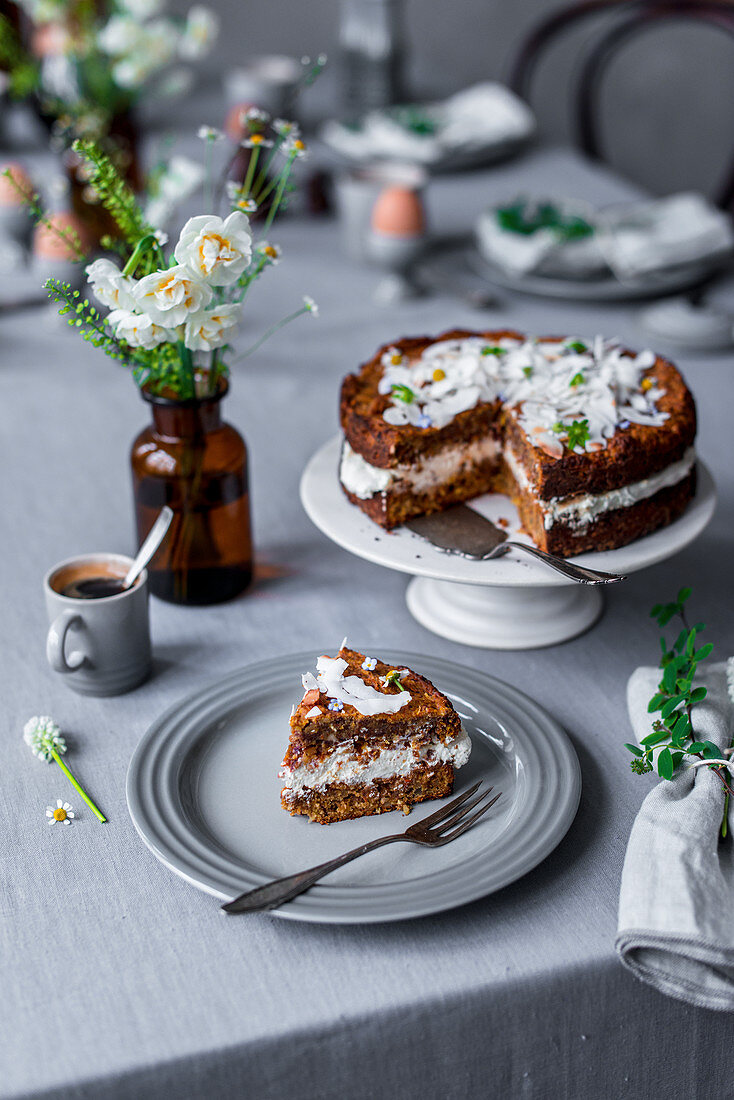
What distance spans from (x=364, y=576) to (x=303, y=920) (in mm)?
587

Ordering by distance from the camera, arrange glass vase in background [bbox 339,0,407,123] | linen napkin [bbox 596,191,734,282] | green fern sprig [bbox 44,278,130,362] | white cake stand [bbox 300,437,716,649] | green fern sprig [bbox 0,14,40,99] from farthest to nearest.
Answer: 1. glass vase in background [bbox 339,0,407,123]
2. green fern sprig [bbox 0,14,40,99]
3. linen napkin [bbox 596,191,734,282]
4. white cake stand [bbox 300,437,716,649]
5. green fern sprig [bbox 44,278,130,362]

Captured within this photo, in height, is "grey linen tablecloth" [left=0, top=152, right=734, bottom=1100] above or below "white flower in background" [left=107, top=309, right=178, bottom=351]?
below

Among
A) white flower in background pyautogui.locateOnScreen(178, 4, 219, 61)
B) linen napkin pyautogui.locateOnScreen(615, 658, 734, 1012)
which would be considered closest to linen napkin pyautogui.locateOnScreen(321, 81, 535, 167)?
white flower in background pyautogui.locateOnScreen(178, 4, 219, 61)

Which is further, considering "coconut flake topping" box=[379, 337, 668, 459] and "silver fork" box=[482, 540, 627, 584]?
"coconut flake topping" box=[379, 337, 668, 459]

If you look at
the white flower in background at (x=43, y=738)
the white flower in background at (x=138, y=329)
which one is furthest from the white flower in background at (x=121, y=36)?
the white flower in background at (x=43, y=738)

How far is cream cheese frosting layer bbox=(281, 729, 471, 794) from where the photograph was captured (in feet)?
3.09

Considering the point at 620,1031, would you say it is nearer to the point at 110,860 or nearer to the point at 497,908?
the point at 497,908

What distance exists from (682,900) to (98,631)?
60cm

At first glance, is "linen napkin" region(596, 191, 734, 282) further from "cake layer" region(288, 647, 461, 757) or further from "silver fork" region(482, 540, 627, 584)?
"cake layer" region(288, 647, 461, 757)

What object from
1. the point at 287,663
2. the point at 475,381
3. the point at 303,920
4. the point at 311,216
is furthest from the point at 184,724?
the point at 311,216

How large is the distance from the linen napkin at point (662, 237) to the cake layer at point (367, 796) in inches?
53.5

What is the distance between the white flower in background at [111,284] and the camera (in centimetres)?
101

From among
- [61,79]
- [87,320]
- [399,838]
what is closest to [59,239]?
[61,79]

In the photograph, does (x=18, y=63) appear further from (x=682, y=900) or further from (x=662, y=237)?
(x=682, y=900)
